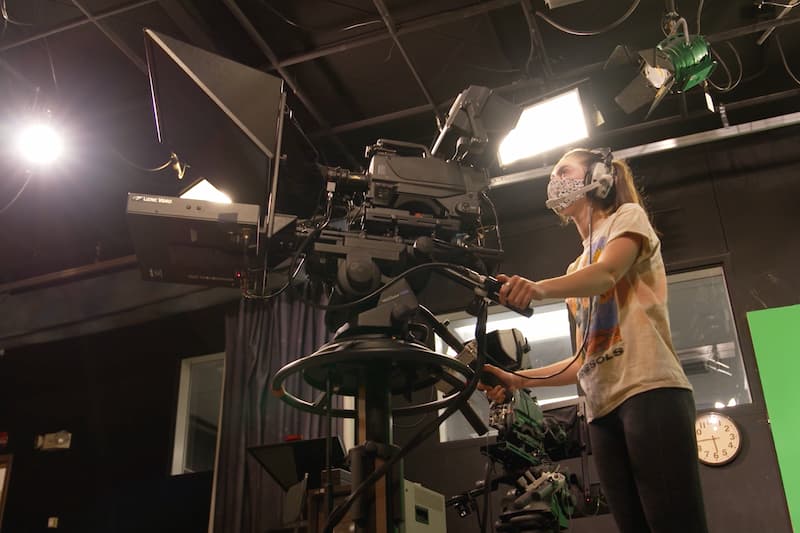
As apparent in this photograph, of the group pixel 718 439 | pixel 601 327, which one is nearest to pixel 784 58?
pixel 718 439

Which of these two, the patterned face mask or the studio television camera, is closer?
the studio television camera

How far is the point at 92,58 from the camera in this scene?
377cm

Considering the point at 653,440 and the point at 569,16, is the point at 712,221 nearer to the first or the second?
the point at 569,16

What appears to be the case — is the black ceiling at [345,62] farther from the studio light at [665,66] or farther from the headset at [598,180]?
the headset at [598,180]

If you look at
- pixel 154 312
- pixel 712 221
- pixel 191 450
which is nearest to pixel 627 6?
pixel 712 221

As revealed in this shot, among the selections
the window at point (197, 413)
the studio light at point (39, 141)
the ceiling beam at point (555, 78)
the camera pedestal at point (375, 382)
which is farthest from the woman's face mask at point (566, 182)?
the window at point (197, 413)

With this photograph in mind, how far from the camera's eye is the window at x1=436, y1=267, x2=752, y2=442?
151 inches

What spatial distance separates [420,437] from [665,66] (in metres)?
2.61

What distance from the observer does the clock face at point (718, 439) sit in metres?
3.52

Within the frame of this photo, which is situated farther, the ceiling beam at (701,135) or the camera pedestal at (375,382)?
the ceiling beam at (701,135)

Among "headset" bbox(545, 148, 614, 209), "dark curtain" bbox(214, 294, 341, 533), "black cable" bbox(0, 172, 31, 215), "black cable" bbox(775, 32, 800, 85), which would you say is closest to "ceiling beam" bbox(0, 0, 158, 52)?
"black cable" bbox(0, 172, 31, 215)

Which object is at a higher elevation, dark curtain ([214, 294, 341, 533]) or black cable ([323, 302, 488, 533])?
dark curtain ([214, 294, 341, 533])

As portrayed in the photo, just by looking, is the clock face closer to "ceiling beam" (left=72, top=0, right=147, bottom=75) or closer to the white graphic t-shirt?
the white graphic t-shirt

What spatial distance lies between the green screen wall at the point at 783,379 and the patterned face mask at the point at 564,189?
2411mm
